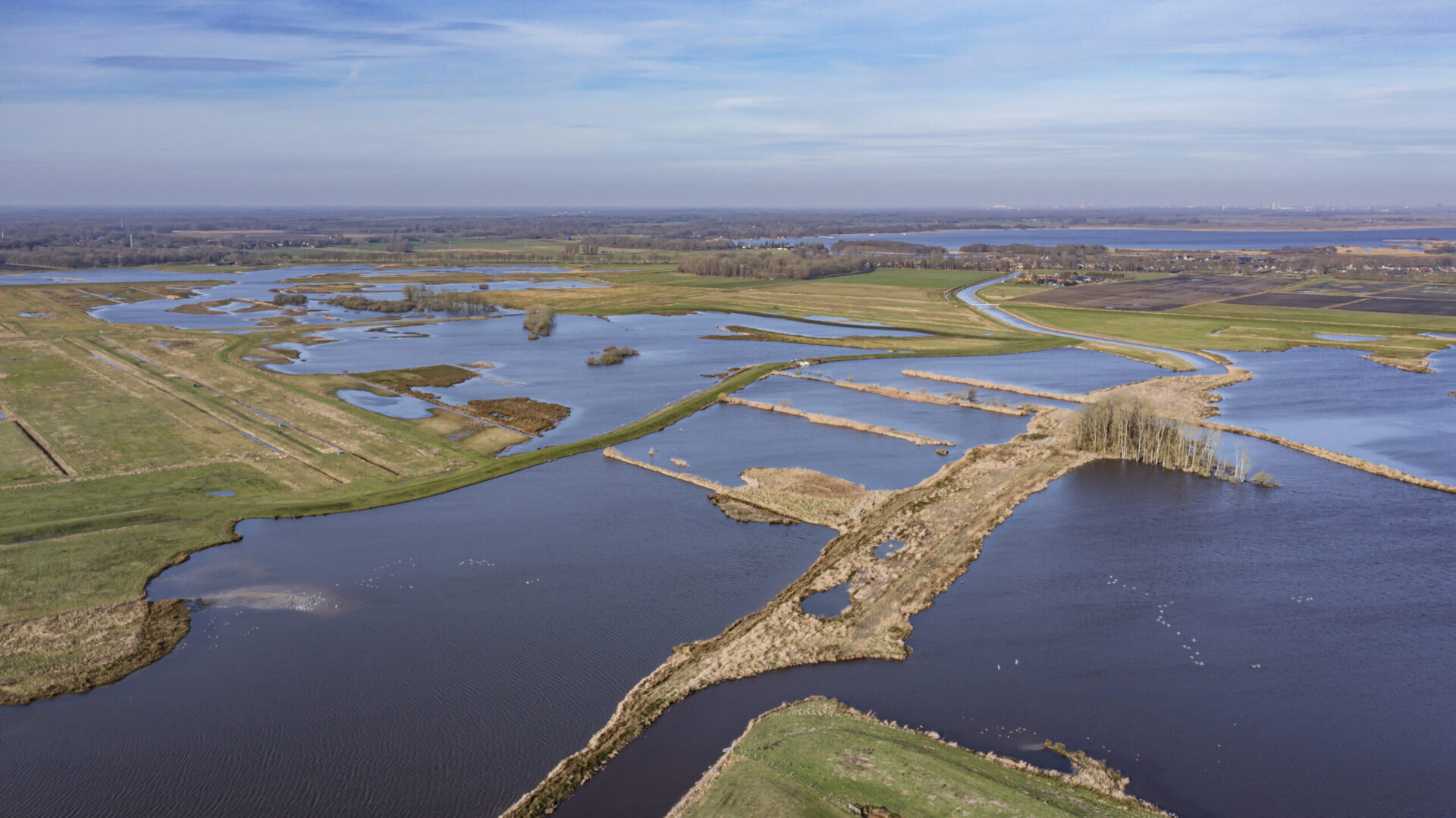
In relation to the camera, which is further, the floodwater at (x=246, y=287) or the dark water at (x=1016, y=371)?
the floodwater at (x=246, y=287)

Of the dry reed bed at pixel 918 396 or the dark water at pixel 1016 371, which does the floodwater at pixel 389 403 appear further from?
the dark water at pixel 1016 371

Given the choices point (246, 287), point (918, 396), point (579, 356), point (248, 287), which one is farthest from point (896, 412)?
point (246, 287)

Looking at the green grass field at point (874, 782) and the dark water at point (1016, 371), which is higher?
the dark water at point (1016, 371)

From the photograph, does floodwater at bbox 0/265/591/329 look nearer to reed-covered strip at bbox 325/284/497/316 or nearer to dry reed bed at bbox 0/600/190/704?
reed-covered strip at bbox 325/284/497/316

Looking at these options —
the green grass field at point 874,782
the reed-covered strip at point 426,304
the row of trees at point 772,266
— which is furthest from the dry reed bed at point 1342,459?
the row of trees at point 772,266

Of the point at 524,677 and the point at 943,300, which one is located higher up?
the point at 943,300

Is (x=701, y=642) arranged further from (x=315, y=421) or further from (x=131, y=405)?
(x=131, y=405)

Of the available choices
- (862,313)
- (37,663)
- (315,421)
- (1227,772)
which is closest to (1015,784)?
(1227,772)

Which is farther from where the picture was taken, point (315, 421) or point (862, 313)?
point (862, 313)
